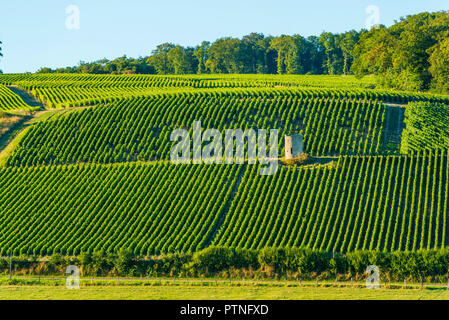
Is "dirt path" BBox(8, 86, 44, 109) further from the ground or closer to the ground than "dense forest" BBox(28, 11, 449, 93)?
closer to the ground

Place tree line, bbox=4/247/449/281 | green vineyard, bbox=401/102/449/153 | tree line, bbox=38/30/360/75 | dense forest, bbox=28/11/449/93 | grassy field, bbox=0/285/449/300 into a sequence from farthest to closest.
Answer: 1. tree line, bbox=38/30/360/75
2. dense forest, bbox=28/11/449/93
3. green vineyard, bbox=401/102/449/153
4. tree line, bbox=4/247/449/281
5. grassy field, bbox=0/285/449/300

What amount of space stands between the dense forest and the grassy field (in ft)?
176

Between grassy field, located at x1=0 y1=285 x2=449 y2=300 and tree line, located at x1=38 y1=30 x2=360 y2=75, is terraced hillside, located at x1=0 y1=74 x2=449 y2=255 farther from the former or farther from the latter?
tree line, located at x1=38 y1=30 x2=360 y2=75

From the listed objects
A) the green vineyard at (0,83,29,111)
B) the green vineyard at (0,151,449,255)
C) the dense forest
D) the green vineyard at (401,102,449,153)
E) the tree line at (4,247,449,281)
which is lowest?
the tree line at (4,247,449,281)

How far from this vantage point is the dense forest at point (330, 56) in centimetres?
8781

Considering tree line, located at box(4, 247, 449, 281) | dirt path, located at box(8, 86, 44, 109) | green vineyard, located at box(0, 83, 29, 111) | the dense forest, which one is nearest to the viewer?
tree line, located at box(4, 247, 449, 281)

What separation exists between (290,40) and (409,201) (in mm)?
88611

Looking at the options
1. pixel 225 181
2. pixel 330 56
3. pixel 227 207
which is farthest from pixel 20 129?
pixel 330 56

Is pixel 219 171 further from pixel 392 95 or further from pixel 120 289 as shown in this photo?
pixel 392 95

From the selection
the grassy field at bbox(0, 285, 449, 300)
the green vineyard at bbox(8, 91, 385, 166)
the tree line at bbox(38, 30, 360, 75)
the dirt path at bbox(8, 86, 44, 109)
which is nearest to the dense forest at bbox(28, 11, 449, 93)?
the tree line at bbox(38, 30, 360, 75)

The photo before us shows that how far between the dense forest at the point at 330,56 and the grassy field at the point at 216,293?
53544mm

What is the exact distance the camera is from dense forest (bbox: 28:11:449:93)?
87812 millimetres

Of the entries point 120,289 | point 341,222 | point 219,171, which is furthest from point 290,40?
point 120,289

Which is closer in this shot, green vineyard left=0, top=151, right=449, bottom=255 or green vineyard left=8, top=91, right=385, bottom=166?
green vineyard left=0, top=151, right=449, bottom=255
